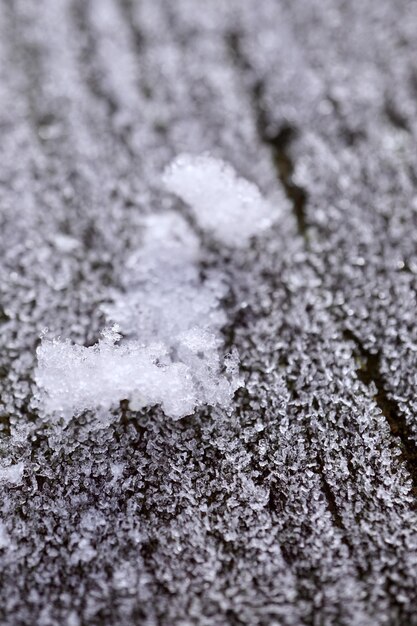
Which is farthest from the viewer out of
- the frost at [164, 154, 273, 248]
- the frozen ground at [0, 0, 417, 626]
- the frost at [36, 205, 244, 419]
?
the frost at [164, 154, 273, 248]

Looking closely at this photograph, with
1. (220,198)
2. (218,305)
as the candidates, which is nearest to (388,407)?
(218,305)

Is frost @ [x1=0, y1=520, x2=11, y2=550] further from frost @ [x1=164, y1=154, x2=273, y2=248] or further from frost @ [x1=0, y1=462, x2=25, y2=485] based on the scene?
frost @ [x1=164, y1=154, x2=273, y2=248]

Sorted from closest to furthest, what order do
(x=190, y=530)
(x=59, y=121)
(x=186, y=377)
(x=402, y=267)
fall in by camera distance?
(x=190, y=530) → (x=186, y=377) → (x=402, y=267) → (x=59, y=121)

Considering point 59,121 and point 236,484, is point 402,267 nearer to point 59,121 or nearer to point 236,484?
point 236,484

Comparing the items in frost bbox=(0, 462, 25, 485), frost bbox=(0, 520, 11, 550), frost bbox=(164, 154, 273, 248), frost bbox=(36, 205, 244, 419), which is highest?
frost bbox=(164, 154, 273, 248)

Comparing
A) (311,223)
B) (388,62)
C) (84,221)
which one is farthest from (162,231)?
(388,62)

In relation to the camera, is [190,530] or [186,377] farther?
[186,377]

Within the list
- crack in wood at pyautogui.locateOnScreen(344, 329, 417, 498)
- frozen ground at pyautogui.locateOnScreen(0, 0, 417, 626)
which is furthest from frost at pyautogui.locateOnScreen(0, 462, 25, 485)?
crack in wood at pyautogui.locateOnScreen(344, 329, 417, 498)

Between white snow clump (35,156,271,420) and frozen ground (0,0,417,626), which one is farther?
white snow clump (35,156,271,420)

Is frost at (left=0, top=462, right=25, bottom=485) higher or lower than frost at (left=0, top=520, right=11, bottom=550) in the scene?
higher
